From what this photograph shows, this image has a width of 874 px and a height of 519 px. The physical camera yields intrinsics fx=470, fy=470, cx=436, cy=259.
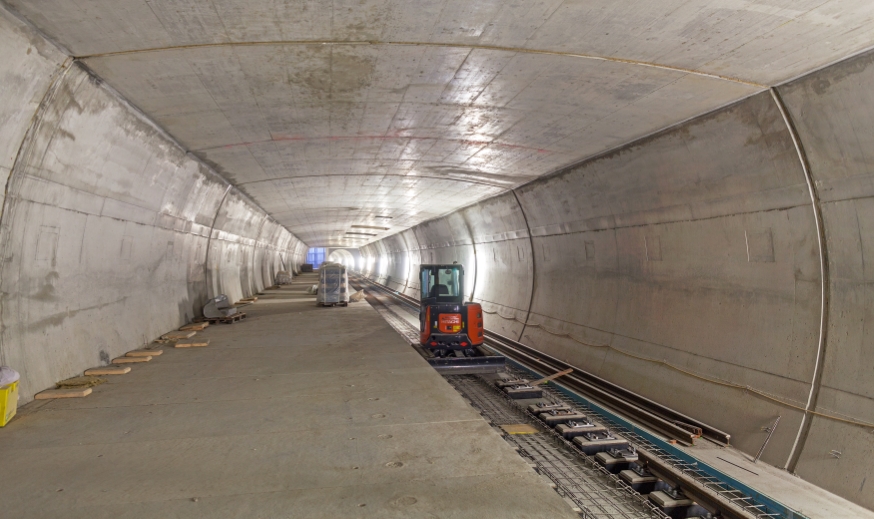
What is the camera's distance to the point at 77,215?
A: 6.67 metres

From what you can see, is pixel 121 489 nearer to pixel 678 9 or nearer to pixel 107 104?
pixel 107 104

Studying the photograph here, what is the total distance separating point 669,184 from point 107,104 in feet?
26.7

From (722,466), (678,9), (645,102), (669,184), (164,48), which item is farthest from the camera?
(669,184)

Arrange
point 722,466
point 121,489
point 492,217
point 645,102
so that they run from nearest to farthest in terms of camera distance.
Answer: point 121,489 < point 722,466 < point 645,102 < point 492,217

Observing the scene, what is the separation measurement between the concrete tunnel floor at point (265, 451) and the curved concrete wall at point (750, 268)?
3761 millimetres

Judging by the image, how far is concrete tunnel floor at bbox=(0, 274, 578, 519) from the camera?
3.50 meters

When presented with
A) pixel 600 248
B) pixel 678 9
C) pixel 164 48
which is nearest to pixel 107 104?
pixel 164 48

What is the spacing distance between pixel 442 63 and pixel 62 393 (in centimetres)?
627

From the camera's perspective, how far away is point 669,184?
7.51 metres

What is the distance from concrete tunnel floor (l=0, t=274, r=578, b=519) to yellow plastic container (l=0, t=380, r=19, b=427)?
116mm

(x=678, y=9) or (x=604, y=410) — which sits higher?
(x=678, y=9)

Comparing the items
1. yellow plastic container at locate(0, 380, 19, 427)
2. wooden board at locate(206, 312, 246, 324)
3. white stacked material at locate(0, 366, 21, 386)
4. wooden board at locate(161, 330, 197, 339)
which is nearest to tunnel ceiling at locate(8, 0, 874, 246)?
white stacked material at locate(0, 366, 21, 386)

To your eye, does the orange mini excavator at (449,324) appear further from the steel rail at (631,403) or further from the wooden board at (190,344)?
the wooden board at (190,344)

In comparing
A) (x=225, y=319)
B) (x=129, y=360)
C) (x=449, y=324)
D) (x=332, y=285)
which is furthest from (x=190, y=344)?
(x=332, y=285)
